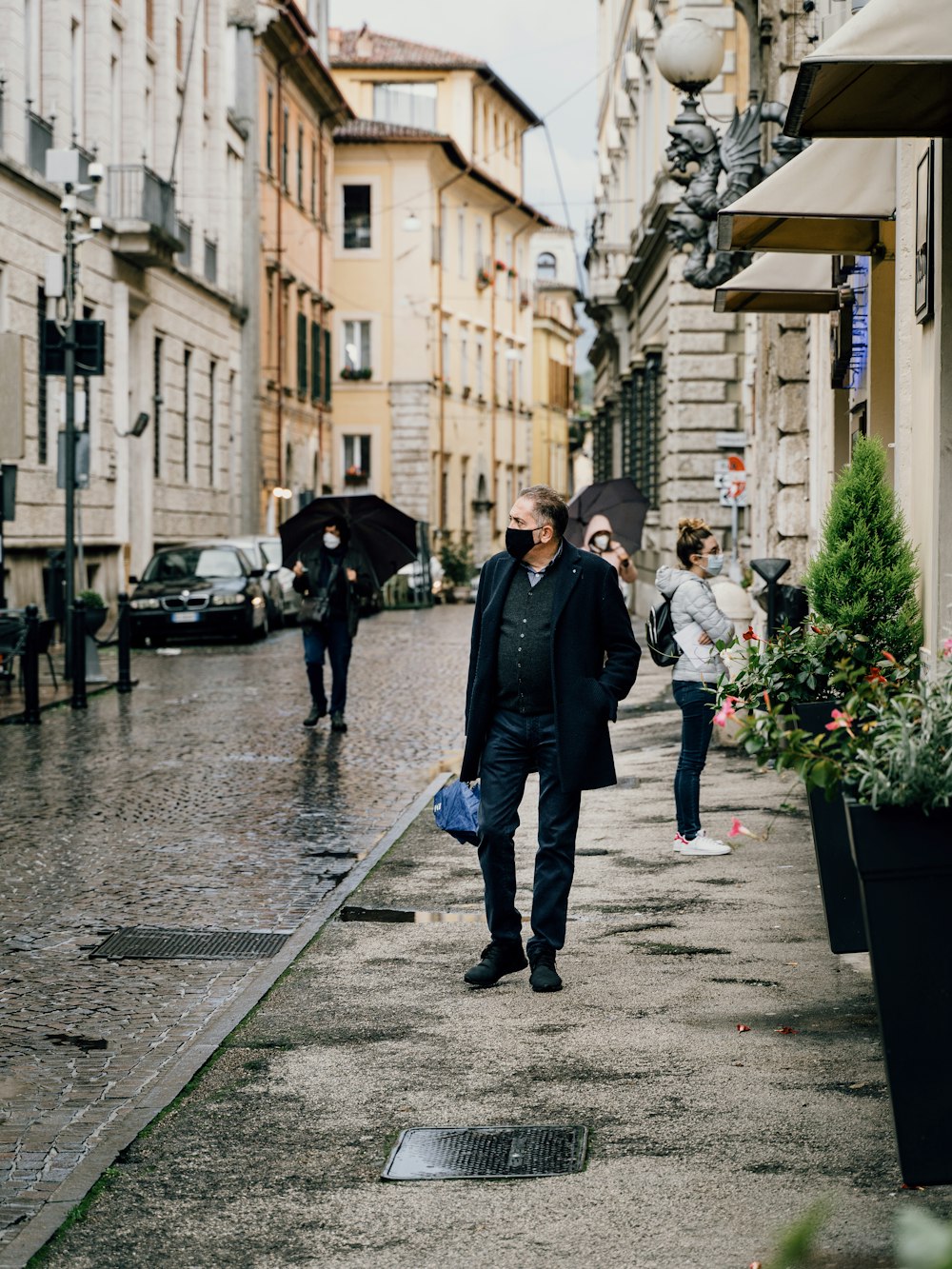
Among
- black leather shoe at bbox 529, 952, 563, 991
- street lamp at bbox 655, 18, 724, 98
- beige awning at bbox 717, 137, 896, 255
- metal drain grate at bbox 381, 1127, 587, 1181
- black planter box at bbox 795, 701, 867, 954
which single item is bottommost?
metal drain grate at bbox 381, 1127, 587, 1181

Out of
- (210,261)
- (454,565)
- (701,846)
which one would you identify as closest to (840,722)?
(701,846)

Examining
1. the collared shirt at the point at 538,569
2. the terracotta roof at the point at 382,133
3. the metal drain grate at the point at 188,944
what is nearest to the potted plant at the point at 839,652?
the collared shirt at the point at 538,569

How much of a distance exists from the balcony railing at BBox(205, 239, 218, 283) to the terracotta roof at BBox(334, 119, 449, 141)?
19.0 meters

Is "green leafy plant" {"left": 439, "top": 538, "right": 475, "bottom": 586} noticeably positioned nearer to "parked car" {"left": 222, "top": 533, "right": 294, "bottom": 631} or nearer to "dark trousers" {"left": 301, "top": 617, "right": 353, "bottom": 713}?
"parked car" {"left": 222, "top": 533, "right": 294, "bottom": 631}

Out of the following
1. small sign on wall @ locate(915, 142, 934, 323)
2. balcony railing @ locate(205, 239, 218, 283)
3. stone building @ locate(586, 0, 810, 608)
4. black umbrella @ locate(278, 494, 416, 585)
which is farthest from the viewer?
balcony railing @ locate(205, 239, 218, 283)

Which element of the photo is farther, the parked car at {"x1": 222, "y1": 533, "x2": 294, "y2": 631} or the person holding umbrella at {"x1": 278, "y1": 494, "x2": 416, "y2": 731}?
the parked car at {"x1": 222, "y1": 533, "x2": 294, "y2": 631}

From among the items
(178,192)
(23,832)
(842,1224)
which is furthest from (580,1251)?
(178,192)

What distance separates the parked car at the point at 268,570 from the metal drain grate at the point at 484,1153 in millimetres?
26421

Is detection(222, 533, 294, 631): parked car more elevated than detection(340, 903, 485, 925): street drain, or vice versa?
detection(222, 533, 294, 631): parked car

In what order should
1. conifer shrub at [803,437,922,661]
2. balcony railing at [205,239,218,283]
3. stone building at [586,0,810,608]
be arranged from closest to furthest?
conifer shrub at [803,437,922,661]
stone building at [586,0,810,608]
balcony railing at [205,239,218,283]

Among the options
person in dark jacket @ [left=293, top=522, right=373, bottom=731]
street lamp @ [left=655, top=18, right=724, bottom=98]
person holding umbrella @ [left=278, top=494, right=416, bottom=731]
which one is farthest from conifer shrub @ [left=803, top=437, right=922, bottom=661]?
person in dark jacket @ [left=293, top=522, right=373, bottom=731]

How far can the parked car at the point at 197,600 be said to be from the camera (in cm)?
2881

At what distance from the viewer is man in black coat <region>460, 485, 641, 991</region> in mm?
7062

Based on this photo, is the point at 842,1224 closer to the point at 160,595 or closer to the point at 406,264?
the point at 160,595
